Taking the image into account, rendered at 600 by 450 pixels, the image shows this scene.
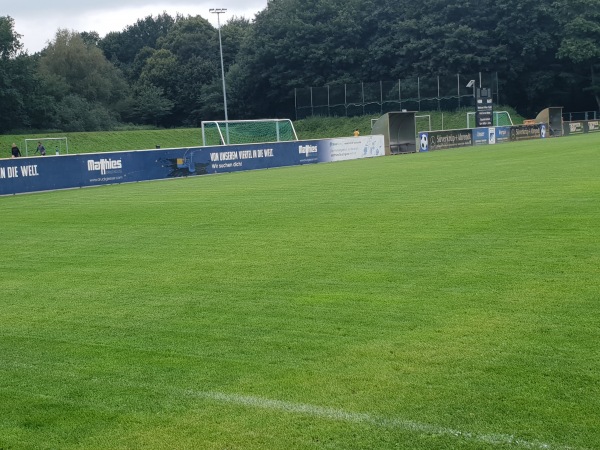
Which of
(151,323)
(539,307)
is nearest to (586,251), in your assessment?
(539,307)

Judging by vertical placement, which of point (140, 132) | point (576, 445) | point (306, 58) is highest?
point (306, 58)

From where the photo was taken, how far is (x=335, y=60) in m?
82.4

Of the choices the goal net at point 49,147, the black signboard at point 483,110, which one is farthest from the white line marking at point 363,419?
the black signboard at point 483,110

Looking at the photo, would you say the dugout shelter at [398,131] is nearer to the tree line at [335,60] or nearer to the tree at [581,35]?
the tree line at [335,60]

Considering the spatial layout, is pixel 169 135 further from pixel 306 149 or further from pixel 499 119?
pixel 306 149

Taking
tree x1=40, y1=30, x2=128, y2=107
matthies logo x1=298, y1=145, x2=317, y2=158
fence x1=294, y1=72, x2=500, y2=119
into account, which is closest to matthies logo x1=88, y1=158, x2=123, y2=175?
matthies logo x1=298, y1=145, x2=317, y2=158

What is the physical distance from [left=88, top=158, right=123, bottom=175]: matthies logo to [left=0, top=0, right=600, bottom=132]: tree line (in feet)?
146

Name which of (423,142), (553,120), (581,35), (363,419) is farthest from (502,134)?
(363,419)

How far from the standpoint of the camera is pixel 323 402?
5.02 m

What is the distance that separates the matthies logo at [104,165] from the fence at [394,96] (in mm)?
42472

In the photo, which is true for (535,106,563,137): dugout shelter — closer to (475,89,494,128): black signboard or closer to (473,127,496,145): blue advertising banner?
(475,89,494,128): black signboard

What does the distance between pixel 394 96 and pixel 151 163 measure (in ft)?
146

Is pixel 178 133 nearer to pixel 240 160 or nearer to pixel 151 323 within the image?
pixel 240 160

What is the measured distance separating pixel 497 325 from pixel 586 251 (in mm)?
→ 3498
